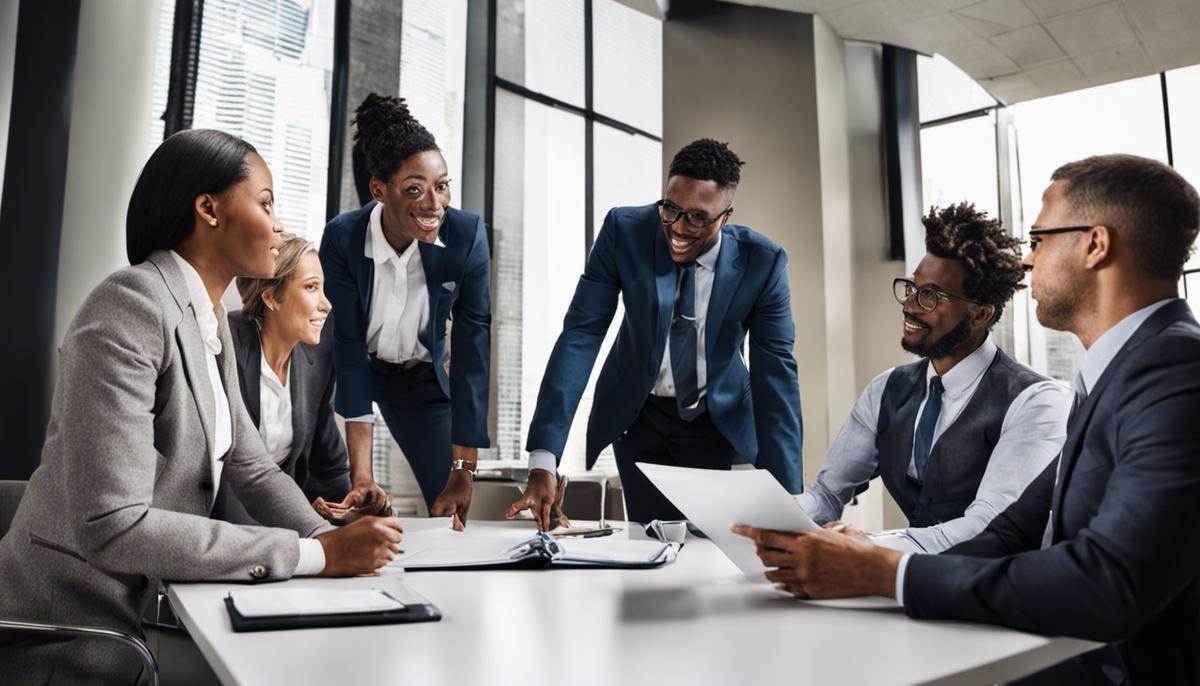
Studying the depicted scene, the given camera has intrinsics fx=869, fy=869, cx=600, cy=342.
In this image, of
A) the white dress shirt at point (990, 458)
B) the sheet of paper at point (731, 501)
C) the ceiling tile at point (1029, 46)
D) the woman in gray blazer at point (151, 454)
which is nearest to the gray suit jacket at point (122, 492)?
the woman in gray blazer at point (151, 454)

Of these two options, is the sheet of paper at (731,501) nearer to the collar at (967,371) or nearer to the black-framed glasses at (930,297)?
the collar at (967,371)

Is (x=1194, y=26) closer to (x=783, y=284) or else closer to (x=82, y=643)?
(x=783, y=284)

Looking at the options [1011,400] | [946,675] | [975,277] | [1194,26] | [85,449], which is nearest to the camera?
[946,675]

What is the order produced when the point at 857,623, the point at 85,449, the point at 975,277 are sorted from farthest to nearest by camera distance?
the point at 975,277 → the point at 85,449 → the point at 857,623

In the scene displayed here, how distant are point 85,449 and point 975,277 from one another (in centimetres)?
219

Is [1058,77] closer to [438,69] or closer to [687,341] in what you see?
[438,69]

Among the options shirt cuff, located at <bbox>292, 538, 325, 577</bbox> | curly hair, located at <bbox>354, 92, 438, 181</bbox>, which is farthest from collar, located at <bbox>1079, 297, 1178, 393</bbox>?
curly hair, located at <bbox>354, 92, 438, 181</bbox>

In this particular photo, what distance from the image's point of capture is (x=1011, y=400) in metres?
2.09

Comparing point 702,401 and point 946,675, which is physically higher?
point 702,401

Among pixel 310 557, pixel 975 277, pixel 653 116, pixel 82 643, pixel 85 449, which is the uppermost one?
pixel 653 116

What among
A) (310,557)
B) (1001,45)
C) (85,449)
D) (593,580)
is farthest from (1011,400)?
(1001,45)

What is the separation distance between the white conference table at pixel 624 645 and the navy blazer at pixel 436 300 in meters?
1.62

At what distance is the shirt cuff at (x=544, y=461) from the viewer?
7.18 ft

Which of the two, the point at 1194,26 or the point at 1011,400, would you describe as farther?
the point at 1194,26
